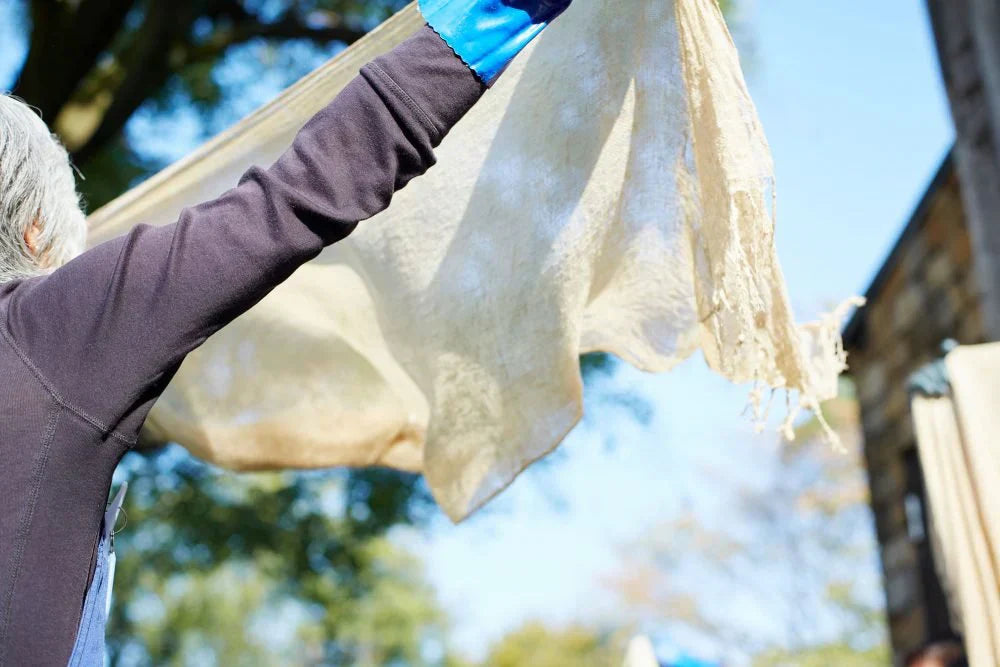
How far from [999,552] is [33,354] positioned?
1.63m

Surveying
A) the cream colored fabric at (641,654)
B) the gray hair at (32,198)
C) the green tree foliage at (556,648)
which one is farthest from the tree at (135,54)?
the green tree foliage at (556,648)

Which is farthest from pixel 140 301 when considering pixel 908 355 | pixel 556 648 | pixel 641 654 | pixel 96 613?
pixel 556 648

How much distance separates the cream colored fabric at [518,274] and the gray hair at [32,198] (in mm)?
584

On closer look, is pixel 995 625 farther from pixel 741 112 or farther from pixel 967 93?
pixel 967 93

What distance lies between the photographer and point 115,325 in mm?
1114

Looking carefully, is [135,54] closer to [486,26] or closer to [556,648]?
[486,26]

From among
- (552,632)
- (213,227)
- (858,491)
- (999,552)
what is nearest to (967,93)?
(999,552)

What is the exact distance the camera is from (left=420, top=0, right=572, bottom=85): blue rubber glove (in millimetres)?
1214

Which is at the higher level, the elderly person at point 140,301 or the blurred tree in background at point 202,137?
the elderly person at point 140,301

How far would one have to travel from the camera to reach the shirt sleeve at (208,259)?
3.66 ft

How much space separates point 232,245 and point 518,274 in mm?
759

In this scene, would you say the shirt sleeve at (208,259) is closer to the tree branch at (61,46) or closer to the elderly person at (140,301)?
the elderly person at (140,301)

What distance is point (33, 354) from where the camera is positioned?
1.12 metres

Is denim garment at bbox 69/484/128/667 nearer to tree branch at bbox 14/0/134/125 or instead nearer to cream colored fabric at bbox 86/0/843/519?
cream colored fabric at bbox 86/0/843/519
